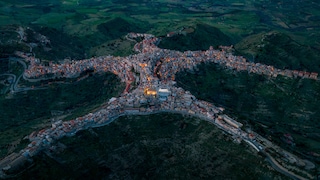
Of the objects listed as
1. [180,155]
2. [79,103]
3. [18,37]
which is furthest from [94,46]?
[180,155]

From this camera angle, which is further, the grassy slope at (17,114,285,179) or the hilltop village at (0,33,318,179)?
the hilltop village at (0,33,318,179)

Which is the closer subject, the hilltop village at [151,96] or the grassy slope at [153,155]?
the grassy slope at [153,155]

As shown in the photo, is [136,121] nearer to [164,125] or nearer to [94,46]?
[164,125]

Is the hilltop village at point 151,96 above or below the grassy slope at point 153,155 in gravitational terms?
above

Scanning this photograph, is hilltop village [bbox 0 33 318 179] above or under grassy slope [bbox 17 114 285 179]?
above

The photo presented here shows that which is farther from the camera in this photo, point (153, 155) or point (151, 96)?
point (151, 96)

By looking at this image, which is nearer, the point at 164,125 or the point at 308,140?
the point at 164,125

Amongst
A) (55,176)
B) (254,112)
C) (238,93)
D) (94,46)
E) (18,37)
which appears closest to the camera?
(55,176)

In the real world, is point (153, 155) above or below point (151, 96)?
below
